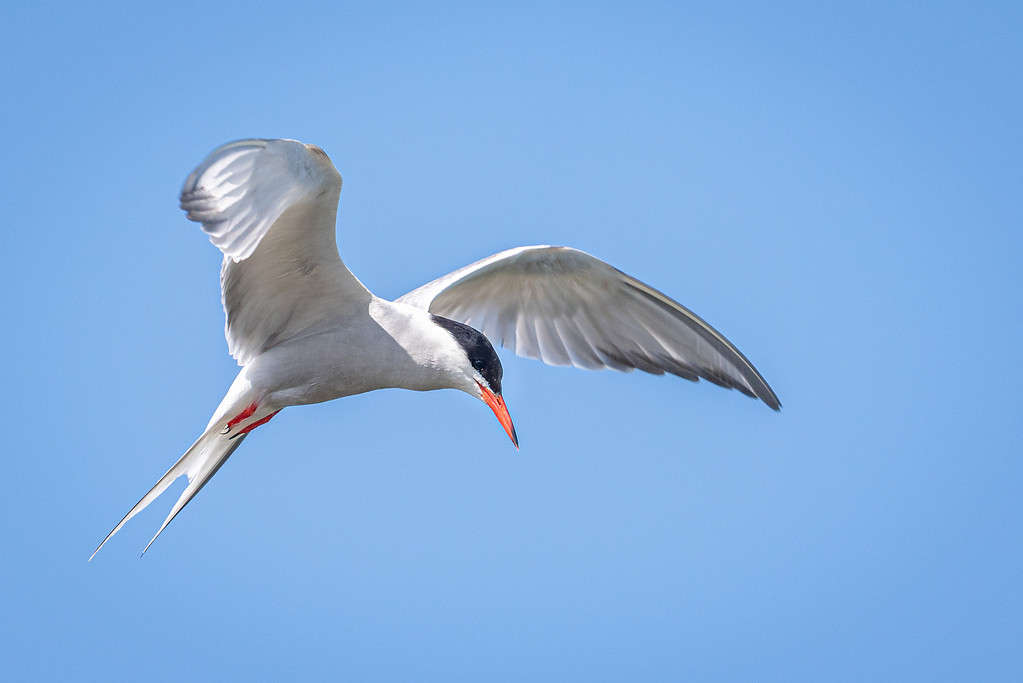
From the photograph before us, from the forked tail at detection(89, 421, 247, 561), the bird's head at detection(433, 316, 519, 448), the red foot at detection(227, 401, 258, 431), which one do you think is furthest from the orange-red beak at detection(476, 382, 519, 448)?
the forked tail at detection(89, 421, 247, 561)

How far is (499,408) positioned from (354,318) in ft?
2.99

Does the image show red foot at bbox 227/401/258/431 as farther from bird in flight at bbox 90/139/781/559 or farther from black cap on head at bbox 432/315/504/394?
black cap on head at bbox 432/315/504/394

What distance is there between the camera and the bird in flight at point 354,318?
458 cm

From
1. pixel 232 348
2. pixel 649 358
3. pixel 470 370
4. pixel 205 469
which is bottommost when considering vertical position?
pixel 205 469

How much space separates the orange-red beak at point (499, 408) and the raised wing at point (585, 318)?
39.2 inches

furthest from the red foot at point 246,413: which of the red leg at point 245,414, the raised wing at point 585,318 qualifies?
the raised wing at point 585,318

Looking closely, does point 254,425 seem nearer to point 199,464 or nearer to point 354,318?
point 199,464

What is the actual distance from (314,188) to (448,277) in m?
1.39

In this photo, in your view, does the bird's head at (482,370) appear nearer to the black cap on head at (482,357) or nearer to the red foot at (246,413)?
the black cap on head at (482,357)

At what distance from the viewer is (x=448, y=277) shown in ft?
20.0

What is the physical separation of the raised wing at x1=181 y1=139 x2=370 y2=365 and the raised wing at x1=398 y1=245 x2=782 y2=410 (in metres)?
0.67

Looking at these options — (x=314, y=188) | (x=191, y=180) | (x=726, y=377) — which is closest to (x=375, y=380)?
(x=314, y=188)

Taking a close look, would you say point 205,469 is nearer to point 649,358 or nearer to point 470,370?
point 470,370

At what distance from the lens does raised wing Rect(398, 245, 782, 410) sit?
6234mm
